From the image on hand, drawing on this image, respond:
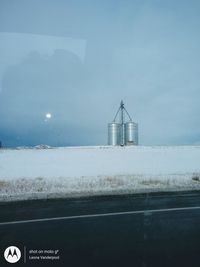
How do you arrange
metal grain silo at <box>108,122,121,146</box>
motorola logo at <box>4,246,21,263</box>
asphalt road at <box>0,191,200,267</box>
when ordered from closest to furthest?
motorola logo at <box>4,246,21,263</box> < asphalt road at <box>0,191,200,267</box> < metal grain silo at <box>108,122,121,146</box>

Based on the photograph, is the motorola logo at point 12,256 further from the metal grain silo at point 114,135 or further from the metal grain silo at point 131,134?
the metal grain silo at point 114,135

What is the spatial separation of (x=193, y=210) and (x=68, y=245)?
397 centimetres

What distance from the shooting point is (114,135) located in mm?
38938

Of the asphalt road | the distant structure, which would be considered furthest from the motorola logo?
the distant structure

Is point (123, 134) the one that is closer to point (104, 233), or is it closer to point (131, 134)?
point (131, 134)

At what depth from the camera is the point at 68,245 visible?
4.43 m

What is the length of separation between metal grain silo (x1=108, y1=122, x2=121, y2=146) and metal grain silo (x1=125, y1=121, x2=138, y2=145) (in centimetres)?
125

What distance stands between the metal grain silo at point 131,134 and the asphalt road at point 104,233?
99.8 feet

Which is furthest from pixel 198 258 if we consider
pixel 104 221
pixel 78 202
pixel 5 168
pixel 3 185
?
pixel 5 168

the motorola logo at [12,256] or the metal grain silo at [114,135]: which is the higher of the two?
the metal grain silo at [114,135]

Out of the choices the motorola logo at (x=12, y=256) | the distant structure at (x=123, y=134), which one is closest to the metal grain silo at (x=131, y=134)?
the distant structure at (x=123, y=134)

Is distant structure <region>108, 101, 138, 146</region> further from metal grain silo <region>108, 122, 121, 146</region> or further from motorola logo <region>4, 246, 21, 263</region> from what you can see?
motorola logo <region>4, 246, 21, 263</region>

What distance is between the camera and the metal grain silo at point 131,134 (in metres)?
38.5

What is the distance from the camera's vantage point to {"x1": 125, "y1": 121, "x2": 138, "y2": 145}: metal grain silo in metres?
38.5
